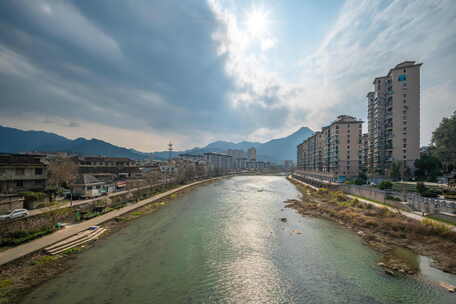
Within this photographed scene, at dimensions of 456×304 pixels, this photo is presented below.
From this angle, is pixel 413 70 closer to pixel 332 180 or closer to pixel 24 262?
pixel 332 180

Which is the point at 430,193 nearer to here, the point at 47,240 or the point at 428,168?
the point at 428,168

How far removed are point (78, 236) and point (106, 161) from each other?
43255 millimetres

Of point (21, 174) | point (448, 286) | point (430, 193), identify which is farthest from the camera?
point (21, 174)

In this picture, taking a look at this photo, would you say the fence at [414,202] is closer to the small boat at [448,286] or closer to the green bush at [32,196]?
the small boat at [448,286]

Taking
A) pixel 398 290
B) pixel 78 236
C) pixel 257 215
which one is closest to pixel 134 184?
pixel 78 236

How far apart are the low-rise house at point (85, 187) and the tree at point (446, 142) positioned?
71.4 meters

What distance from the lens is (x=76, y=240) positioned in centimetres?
1634

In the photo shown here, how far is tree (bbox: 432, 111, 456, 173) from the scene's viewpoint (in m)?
40.5

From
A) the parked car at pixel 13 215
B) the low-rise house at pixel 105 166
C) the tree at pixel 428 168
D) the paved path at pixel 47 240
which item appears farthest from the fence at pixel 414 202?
the low-rise house at pixel 105 166

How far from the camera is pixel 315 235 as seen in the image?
66.8 ft

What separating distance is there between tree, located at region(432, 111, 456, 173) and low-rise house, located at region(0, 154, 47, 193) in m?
77.6

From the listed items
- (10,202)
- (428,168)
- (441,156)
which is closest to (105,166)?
(10,202)

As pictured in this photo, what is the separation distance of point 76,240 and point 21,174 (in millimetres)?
19983

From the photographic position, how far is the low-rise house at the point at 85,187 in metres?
30.0
